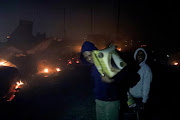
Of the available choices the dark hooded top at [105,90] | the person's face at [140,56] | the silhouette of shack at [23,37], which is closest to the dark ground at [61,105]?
the dark hooded top at [105,90]

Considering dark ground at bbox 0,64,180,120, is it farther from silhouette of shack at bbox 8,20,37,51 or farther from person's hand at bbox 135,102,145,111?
silhouette of shack at bbox 8,20,37,51

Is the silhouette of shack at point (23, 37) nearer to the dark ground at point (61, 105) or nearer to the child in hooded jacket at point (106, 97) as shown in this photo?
the dark ground at point (61, 105)

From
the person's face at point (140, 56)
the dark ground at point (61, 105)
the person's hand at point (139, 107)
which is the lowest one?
the dark ground at point (61, 105)

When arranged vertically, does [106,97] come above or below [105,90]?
below

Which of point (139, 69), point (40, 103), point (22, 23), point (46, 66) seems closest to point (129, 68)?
point (139, 69)

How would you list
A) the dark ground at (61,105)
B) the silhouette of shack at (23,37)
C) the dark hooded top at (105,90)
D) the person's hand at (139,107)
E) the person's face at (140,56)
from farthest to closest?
the silhouette of shack at (23,37) < the dark ground at (61,105) < the person's face at (140,56) < the person's hand at (139,107) < the dark hooded top at (105,90)

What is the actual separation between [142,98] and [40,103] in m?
4.50

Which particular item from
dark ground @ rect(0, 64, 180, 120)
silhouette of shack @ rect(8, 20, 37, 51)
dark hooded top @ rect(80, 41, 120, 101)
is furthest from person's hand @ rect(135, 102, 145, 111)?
silhouette of shack @ rect(8, 20, 37, 51)

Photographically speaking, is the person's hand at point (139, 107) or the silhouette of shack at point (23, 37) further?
the silhouette of shack at point (23, 37)

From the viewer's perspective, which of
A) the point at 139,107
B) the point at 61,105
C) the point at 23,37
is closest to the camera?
the point at 139,107

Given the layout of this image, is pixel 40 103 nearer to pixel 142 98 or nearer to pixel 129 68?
pixel 142 98

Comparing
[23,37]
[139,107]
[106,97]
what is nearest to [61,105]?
[139,107]

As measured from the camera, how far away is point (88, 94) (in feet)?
24.1

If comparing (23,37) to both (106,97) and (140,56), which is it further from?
(106,97)
